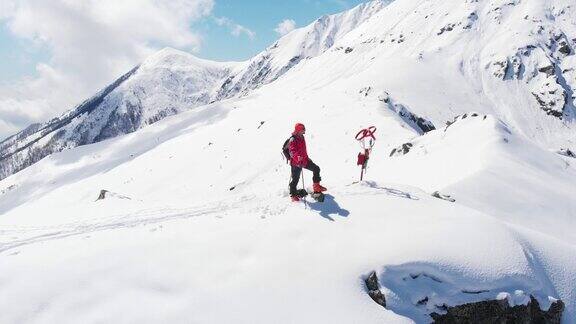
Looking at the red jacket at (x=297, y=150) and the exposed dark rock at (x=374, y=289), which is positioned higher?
the red jacket at (x=297, y=150)

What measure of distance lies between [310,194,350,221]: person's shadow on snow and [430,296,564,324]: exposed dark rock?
11.5 feet

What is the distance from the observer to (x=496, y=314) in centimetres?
997

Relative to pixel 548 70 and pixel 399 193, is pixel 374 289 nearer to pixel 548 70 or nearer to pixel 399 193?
pixel 399 193

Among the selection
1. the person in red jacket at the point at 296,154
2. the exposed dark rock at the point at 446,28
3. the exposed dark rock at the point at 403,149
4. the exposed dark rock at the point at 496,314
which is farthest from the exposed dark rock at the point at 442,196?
the exposed dark rock at the point at 446,28

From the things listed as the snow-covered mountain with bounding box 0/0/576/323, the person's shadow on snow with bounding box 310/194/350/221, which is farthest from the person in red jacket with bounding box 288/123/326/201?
the person's shadow on snow with bounding box 310/194/350/221

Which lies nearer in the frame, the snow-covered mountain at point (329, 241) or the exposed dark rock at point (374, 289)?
the snow-covered mountain at point (329, 241)

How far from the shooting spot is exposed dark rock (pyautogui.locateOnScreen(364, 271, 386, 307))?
9344mm

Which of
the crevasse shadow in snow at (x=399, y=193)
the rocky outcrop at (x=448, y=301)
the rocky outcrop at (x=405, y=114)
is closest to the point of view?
the rocky outcrop at (x=448, y=301)

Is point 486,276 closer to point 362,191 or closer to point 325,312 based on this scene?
point 325,312

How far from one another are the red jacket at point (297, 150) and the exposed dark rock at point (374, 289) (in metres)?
5.41

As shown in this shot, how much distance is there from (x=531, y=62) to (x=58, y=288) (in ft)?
290

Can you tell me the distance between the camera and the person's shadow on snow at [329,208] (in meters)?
12.2

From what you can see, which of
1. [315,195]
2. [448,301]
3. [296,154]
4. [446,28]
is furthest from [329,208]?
[446,28]

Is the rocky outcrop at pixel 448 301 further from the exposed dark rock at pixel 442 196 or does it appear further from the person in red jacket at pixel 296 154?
the exposed dark rock at pixel 442 196
